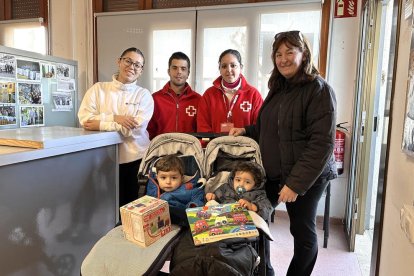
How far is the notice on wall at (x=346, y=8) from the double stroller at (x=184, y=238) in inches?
75.4

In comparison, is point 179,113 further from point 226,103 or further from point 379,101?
point 379,101

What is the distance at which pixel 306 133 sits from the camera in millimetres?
1555

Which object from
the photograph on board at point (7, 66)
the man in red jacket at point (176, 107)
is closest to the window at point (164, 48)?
the man in red jacket at point (176, 107)

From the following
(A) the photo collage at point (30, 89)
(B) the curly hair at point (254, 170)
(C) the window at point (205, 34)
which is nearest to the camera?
(B) the curly hair at point (254, 170)

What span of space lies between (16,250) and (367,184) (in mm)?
2513

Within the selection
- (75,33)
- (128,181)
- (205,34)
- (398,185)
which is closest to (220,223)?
(398,185)

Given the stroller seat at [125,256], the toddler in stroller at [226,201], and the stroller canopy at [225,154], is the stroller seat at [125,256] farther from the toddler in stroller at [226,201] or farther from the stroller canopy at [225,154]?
the stroller canopy at [225,154]

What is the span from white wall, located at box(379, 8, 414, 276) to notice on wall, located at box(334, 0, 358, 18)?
178 centimetres

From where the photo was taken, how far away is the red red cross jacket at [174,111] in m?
2.38

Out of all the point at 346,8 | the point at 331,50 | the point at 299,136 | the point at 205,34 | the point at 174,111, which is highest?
the point at 346,8

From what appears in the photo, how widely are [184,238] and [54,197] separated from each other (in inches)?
30.0

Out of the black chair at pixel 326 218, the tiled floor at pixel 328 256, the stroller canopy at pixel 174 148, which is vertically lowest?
the tiled floor at pixel 328 256

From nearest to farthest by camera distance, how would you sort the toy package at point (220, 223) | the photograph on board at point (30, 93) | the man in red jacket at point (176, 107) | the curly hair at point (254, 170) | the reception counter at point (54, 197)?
the toy package at point (220, 223)
the reception counter at point (54, 197)
the curly hair at point (254, 170)
the man in red jacket at point (176, 107)
the photograph on board at point (30, 93)

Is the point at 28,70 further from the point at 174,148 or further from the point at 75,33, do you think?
the point at 174,148
